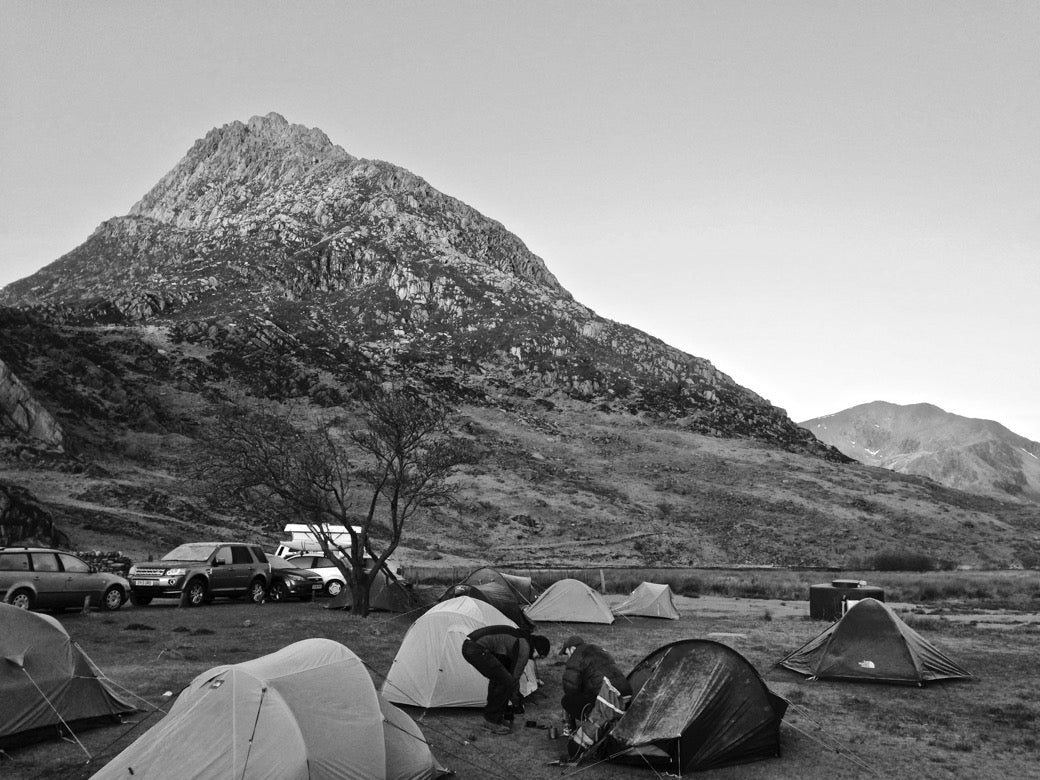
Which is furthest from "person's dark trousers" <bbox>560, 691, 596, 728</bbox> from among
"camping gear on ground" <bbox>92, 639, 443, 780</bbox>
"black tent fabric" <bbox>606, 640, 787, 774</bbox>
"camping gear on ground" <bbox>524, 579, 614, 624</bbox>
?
"camping gear on ground" <bbox>524, 579, 614, 624</bbox>

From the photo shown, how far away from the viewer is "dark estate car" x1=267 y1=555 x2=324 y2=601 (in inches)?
1073

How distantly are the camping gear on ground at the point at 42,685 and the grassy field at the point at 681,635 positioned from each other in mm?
258

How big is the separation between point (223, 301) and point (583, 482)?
66.5m

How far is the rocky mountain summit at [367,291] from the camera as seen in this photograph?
112 m

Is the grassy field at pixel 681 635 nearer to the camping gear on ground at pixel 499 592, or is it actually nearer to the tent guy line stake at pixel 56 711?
the tent guy line stake at pixel 56 711

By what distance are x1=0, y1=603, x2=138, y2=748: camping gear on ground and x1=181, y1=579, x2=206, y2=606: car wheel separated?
1412cm

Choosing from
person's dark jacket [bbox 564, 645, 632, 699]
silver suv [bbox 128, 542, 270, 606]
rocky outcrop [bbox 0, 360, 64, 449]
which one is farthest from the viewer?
rocky outcrop [bbox 0, 360, 64, 449]

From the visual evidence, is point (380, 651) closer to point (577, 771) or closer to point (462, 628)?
point (462, 628)

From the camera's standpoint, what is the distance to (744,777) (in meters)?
9.65

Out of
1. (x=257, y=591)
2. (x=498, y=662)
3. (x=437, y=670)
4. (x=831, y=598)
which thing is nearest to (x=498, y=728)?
(x=498, y=662)

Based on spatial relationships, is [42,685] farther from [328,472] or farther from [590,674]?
[328,472]

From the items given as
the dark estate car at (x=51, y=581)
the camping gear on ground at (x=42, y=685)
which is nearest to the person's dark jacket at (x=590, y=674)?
the camping gear on ground at (x=42, y=685)

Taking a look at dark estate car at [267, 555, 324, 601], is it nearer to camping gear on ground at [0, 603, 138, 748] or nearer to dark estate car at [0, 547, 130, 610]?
dark estate car at [0, 547, 130, 610]

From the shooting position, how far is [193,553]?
2594cm
